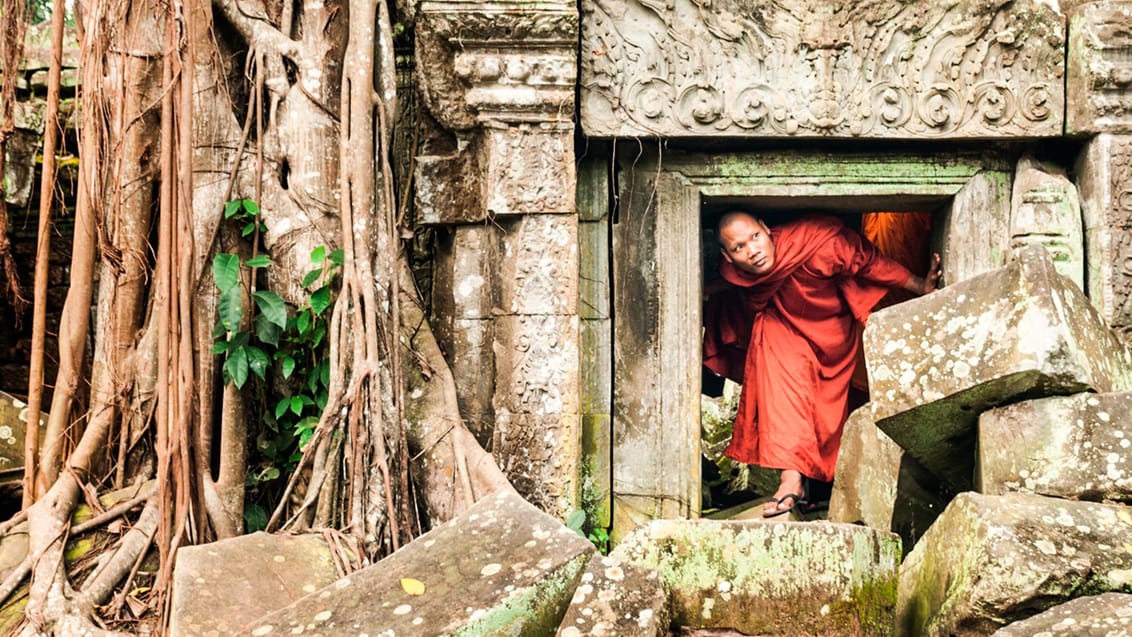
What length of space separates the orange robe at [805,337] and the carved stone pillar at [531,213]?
155cm

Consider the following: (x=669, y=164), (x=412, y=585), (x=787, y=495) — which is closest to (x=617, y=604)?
(x=412, y=585)

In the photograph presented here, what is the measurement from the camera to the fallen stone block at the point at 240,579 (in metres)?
3.11

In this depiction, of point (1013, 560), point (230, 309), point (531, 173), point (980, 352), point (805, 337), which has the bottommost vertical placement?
point (1013, 560)

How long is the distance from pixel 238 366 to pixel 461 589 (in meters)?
1.85

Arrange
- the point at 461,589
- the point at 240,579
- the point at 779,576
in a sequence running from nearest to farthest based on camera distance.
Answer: the point at 461,589
the point at 779,576
the point at 240,579

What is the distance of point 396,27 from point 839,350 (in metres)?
2.89

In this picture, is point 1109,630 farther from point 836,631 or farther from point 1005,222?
point 1005,222

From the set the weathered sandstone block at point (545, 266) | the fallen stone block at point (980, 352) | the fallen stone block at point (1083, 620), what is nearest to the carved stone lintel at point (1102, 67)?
the fallen stone block at point (980, 352)

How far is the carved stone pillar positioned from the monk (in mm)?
1320

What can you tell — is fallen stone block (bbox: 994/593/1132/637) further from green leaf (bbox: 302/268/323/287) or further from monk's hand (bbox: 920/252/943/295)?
monk's hand (bbox: 920/252/943/295)

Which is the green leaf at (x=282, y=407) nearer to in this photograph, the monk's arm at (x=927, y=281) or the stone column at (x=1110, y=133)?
the monk's arm at (x=927, y=281)

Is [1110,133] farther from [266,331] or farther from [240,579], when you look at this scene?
[240,579]

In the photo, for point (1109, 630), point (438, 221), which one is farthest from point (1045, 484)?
point (438, 221)

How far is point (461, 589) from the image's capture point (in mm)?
2975
